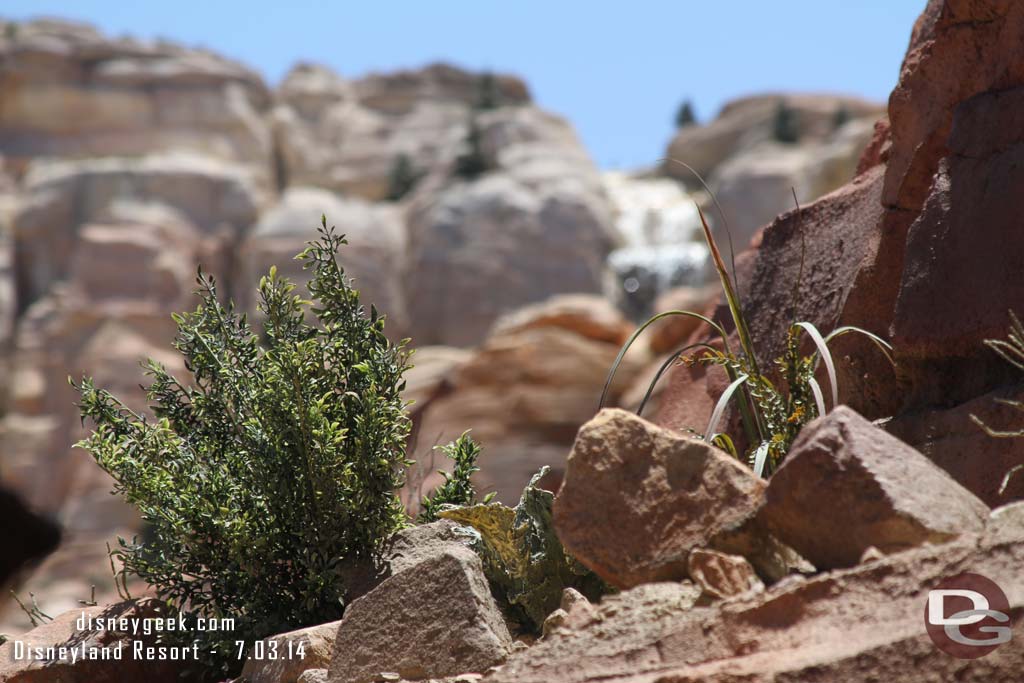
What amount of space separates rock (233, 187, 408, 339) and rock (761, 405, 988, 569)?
80.4ft

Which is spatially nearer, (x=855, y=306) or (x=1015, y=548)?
(x=1015, y=548)

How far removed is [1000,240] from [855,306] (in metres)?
0.83

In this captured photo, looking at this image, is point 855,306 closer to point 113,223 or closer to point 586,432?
point 586,432

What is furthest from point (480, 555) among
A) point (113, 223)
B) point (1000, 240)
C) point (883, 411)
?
point (113, 223)

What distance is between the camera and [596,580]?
11.8ft

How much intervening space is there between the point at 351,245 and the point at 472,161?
436 centimetres

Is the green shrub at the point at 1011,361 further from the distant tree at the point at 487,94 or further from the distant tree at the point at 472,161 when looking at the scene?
the distant tree at the point at 487,94

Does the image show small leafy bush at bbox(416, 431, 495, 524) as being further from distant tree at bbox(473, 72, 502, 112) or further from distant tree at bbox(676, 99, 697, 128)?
distant tree at bbox(676, 99, 697, 128)

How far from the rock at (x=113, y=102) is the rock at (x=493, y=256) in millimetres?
7091

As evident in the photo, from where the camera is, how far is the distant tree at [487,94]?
35.5 metres

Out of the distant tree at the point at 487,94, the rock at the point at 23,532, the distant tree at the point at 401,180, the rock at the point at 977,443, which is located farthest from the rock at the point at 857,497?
the distant tree at the point at 487,94

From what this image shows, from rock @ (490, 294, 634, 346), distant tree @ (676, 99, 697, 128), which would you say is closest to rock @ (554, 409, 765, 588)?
rock @ (490, 294, 634, 346)

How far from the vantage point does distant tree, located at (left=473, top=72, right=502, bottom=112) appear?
116 ft

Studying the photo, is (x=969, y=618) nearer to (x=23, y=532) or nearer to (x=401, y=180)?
(x=23, y=532)
